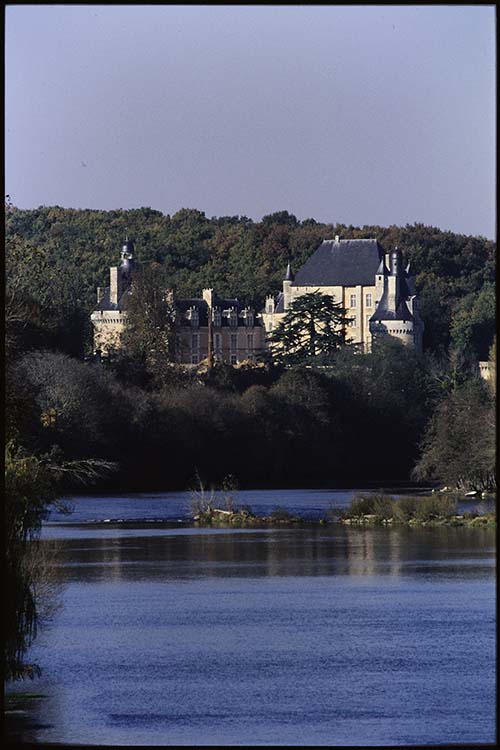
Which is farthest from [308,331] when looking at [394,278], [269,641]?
[269,641]

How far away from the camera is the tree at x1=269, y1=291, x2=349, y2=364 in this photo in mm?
76125

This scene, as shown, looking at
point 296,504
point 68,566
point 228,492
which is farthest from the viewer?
point 228,492

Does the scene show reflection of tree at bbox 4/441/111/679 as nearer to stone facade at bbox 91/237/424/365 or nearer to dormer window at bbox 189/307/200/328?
stone facade at bbox 91/237/424/365

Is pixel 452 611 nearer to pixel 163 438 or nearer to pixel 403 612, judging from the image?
pixel 403 612

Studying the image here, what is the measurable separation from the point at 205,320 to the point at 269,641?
238ft

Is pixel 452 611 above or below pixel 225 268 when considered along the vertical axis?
below

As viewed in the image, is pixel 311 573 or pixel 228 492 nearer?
pixel 311 573

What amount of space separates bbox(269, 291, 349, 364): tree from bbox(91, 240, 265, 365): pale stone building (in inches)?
263

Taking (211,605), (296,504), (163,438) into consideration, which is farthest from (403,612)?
(163,438)

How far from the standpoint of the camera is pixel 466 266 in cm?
9094

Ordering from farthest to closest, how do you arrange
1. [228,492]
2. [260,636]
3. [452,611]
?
[228,492] < [452,611] < [260,636]

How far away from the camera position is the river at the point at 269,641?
11672mm

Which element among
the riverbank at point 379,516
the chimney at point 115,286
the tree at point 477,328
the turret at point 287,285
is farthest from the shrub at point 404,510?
the chimney at point 115,286

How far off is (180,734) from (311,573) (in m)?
12.0
